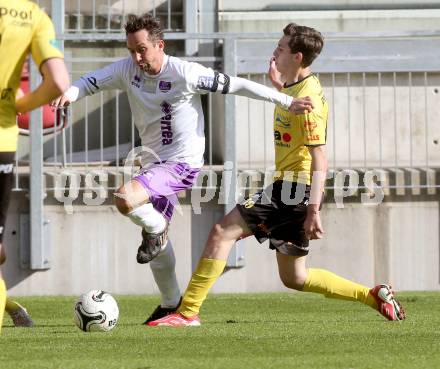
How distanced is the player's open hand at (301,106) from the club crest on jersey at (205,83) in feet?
2.35

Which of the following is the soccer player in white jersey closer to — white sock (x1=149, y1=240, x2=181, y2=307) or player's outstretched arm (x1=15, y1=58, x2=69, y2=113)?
white sock (x1=149, y1=240, x2=181, y2=307)

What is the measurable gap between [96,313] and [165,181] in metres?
1.00

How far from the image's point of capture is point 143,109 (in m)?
8.47

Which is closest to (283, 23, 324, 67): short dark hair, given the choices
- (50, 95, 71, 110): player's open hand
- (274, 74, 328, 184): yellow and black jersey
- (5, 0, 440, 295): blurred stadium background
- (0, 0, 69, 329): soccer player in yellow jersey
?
(274, 74, 328, 184): yellow and black jersey

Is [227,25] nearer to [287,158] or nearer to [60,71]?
[287,158]

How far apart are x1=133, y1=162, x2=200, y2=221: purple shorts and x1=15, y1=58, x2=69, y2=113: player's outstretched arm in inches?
89.0

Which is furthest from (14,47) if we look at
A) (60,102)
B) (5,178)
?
(60,102)

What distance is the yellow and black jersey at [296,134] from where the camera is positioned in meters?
8.02

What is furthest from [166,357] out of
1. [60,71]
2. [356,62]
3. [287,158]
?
[356,62]

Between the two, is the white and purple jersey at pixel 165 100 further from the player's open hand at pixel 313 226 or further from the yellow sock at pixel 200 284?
the player's open hand at pixel 313 226

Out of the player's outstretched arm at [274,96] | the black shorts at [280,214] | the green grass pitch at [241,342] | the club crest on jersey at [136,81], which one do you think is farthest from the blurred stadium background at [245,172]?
the player's outstretched arm at [274,96]

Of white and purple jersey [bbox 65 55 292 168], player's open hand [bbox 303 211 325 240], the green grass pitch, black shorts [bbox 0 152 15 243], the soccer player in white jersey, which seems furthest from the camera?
white and purple jersey [bbox 65 55 292 168]

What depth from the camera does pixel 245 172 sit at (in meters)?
11.5

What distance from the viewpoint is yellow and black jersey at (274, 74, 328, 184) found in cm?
802
